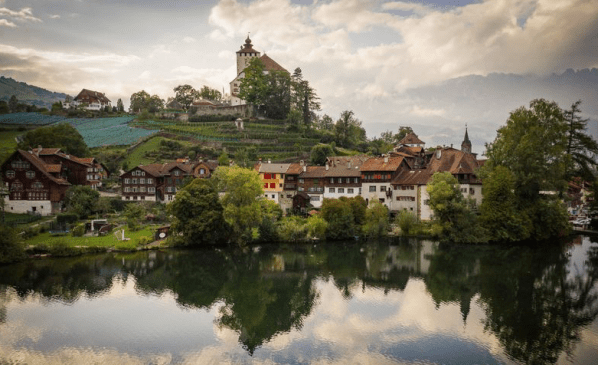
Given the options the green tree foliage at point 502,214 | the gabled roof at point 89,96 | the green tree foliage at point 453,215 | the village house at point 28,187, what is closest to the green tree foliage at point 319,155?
the green tree foliage at point 453,215

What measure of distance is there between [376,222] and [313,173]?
524 inches

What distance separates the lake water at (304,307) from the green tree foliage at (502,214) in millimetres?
3475

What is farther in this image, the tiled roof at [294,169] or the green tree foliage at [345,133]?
the green tree foliage at [345,133]

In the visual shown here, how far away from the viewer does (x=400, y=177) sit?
172 feet

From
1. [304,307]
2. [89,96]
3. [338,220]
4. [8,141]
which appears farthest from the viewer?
[89,96]

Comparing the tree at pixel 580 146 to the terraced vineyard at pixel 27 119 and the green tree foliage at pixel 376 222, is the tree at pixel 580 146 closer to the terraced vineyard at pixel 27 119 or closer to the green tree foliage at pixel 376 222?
the green tree foliage at pixel 376 222

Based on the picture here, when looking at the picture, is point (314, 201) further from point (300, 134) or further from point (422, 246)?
point (300, 134)

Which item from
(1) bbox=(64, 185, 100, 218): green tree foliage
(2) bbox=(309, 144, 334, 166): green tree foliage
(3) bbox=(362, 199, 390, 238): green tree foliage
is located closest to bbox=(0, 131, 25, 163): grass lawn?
(1) bbox=(64, 185, 100, 218): green tree foliage

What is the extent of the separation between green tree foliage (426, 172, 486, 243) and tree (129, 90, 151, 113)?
82743mm

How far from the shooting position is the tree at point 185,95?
10562 cm

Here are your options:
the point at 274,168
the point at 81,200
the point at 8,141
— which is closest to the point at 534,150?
the point at 274,168

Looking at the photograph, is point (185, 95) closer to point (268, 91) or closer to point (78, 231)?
point (268, 91)

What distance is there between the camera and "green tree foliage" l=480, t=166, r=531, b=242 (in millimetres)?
43219

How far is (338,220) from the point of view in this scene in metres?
44.9
